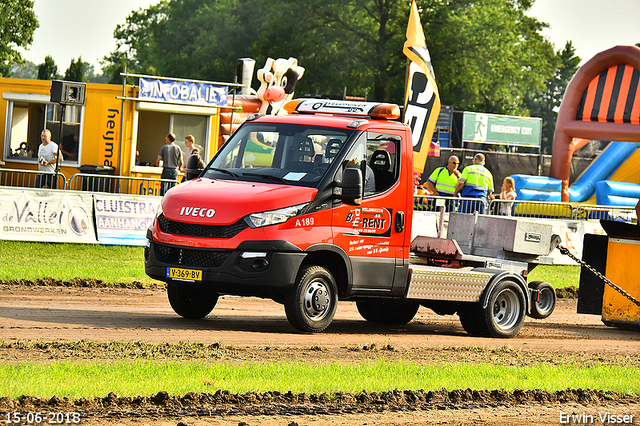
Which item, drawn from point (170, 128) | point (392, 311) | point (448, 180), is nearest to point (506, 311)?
point (392, 311)

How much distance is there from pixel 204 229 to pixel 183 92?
16.8m

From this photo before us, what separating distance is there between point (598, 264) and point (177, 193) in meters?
6.53

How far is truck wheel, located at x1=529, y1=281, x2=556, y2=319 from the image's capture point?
1254 cm

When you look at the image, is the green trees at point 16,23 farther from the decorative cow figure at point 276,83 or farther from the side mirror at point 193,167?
the side mirror at point 193,167

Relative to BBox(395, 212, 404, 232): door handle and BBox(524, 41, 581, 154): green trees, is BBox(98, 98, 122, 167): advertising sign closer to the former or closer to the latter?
BBox(395, 212, 404, 232): door handle

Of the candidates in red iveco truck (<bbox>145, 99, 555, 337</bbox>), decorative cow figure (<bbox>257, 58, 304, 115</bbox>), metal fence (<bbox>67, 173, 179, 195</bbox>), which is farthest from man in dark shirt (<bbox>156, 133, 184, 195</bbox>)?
red iveco truck (<bbox>145, 99, 555, 337</bbox>)

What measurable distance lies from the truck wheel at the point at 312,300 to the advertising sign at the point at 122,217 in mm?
9973

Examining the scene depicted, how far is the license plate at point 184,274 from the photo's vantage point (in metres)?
9.86

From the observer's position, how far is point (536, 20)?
65.2 meters

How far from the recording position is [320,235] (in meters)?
10.1

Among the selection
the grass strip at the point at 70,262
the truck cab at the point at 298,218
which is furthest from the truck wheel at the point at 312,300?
the grass strip at the point at 70,262

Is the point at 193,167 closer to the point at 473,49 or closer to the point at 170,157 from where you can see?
the point at 170,157

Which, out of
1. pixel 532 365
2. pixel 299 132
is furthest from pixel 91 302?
pixel 532 365

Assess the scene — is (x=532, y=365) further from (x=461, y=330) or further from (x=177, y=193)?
(x=177, y=193)
